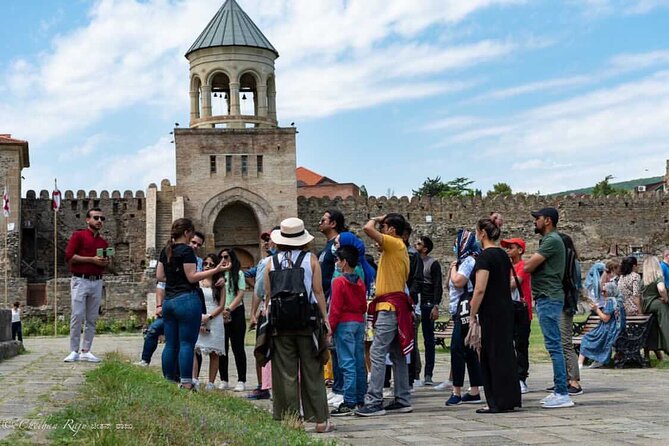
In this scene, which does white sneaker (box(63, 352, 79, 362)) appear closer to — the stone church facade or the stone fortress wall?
the stone church facade

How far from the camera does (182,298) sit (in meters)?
8.35

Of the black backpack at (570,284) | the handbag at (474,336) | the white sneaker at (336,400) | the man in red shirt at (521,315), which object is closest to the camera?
the handbag at (474,336)

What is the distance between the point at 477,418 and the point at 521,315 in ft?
7.91

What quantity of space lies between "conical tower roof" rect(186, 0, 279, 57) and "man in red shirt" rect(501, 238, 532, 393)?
2716cm

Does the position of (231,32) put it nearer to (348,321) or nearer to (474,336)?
(348,321)

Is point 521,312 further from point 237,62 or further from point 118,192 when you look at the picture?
point 118,192

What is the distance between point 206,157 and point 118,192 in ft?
16.6

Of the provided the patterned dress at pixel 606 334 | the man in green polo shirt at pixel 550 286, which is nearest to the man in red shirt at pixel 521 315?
the man in green polo shirt at pixel 550 286

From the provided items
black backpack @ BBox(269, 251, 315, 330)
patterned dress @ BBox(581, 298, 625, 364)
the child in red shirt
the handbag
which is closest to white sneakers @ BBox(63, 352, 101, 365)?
the child in red shirt

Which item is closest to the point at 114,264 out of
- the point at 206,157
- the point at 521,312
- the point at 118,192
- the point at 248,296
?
the point at 118,192

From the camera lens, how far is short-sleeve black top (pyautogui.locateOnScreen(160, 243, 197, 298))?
8359mm

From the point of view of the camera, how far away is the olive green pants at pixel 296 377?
22.7 ft

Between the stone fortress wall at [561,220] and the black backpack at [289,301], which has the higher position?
the stone fortress wall at [561,220]

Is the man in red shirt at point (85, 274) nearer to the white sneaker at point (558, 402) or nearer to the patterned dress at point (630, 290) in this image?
the white sneaker at point (558, 402)
